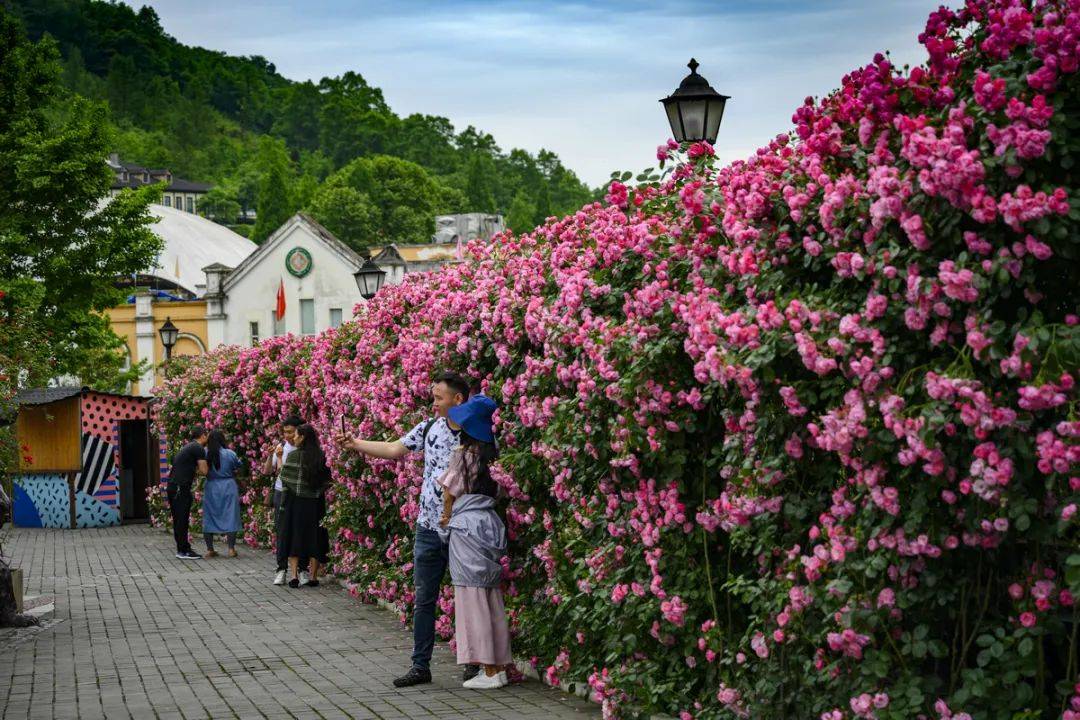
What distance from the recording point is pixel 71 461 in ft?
100

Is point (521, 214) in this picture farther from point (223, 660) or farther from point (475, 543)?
point (475, 543)

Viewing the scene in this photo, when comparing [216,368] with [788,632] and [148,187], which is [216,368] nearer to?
[148,187]

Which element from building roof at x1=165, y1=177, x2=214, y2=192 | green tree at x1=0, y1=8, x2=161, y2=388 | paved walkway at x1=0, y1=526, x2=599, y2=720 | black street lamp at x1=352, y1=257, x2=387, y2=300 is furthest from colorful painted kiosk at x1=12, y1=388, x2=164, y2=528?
building roof at x1=165, y1=177, x2=214, y2=192

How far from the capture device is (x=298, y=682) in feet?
31.8

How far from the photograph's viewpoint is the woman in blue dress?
21.2m

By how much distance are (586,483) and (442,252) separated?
258ft

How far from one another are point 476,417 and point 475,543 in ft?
2.70

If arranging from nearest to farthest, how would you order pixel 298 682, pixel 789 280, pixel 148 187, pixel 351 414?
pixel 789 280 < pixel 298 682 < pixel 351 414 < pixel 148 187

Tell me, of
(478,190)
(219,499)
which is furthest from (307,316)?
(478,190)

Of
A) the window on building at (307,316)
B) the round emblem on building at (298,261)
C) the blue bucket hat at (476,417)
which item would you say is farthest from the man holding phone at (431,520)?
the round emblem on building at (298,261)

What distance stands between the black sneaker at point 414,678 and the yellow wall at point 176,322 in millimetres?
67049

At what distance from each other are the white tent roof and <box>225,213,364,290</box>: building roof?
26646 millimetres

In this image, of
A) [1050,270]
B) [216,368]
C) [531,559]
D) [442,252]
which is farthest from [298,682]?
[442,252]

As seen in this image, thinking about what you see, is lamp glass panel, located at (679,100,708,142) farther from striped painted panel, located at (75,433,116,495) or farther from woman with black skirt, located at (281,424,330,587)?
striped painted panel, located at (75,433,116,495)
